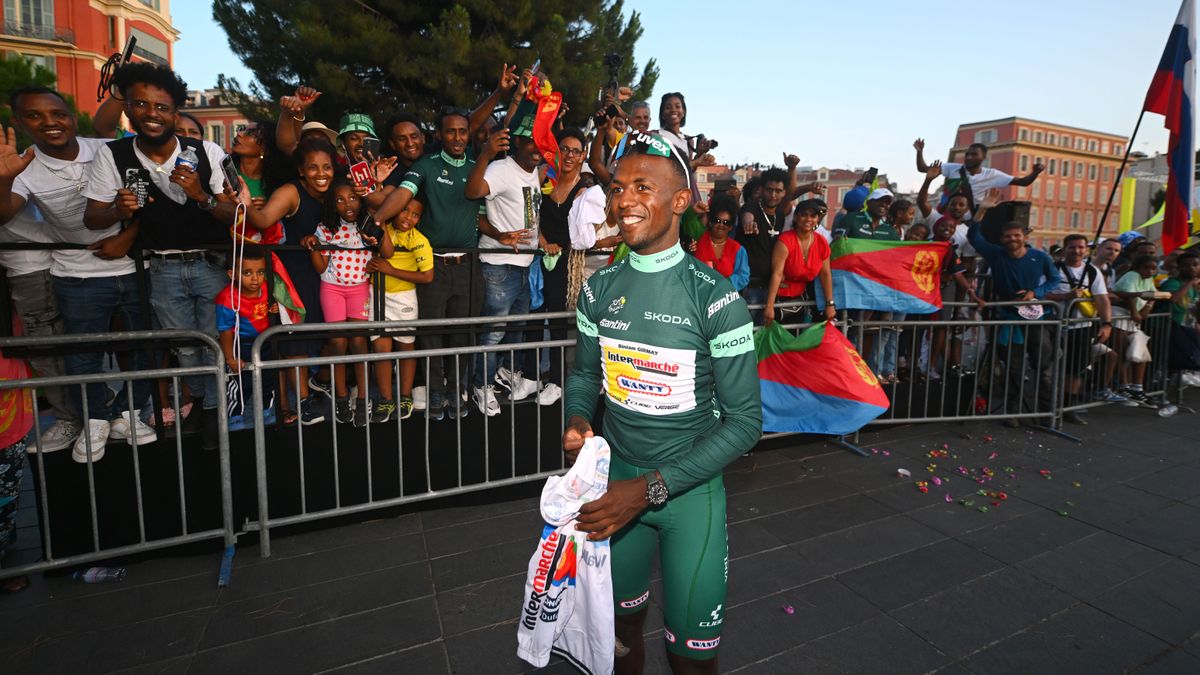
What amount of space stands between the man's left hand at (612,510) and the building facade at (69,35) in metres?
50.5

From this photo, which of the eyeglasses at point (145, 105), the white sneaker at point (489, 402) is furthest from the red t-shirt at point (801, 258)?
the eyeglasses at point (145, 105)

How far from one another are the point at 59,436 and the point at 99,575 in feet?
2.95

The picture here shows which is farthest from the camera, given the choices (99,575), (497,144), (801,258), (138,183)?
(801,258)

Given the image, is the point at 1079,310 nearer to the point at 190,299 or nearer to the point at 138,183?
the point at 190,299

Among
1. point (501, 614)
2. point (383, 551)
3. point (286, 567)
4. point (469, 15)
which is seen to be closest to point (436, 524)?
point (383, 551)

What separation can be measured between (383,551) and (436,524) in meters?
0.52

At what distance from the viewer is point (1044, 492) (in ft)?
17.7

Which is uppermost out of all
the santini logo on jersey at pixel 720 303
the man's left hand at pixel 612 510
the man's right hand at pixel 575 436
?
the santini logo on jersey at pixel 720 303

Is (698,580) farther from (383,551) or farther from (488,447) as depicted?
(488,447)

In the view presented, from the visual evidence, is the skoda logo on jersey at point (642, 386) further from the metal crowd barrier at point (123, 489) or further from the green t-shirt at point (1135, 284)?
the green t-shirt at point (1135, 284)

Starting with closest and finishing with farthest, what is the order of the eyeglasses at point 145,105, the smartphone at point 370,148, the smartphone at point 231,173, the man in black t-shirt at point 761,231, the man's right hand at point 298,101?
the eyeglasses at point 145,105 → the smartphone at point 231,173 → the man's right hand at point 298,101 → the smartphone at point 370,148 → the man in black t-shirt at point 761,231

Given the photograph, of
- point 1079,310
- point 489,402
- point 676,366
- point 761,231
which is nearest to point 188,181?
point 489,402

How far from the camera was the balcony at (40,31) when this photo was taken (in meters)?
40.6

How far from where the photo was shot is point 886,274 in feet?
23.0
